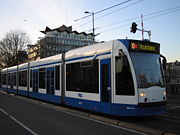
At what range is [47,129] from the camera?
855 centimetres

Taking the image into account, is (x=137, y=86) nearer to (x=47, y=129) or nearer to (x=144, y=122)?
(x=144, y=122)

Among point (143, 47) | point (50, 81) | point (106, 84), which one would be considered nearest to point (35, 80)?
point (50, 81)

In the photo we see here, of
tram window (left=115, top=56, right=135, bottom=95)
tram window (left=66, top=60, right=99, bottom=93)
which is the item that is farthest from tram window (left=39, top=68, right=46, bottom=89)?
tram window (left=115, top=56, right=135, bottom=95)

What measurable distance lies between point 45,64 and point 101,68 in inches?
310

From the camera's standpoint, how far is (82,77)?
12125 mm

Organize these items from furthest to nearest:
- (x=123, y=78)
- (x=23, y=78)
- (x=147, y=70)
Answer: (x=23, y=78) < (x=147, y=70) < (x=123, y=78)

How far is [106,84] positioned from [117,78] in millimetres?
742

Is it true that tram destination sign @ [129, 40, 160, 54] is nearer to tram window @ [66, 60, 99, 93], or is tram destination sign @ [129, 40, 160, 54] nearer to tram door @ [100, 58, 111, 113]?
tram door @ [100, 58, 111, 113]

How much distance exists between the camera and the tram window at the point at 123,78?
30.6ft

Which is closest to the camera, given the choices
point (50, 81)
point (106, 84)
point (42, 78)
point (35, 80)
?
point (106, 84)

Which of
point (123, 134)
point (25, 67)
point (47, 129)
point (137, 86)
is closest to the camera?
point (123, 134)

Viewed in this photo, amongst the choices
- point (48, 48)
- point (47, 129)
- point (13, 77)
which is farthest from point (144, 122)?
point (48, 48)

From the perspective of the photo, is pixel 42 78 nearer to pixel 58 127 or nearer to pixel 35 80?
pixel 35 80

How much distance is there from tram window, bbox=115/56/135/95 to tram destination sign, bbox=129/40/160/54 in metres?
0.69
